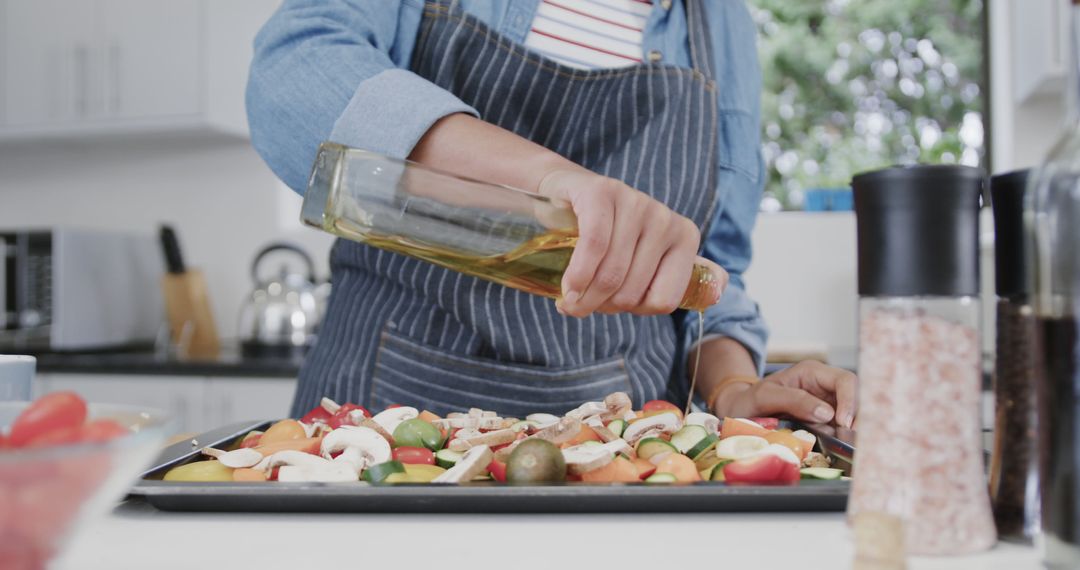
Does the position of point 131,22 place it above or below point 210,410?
above

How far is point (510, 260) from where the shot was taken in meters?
0.79

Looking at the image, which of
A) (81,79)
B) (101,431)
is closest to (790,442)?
(101,431)

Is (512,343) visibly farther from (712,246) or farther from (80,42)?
(80,42)

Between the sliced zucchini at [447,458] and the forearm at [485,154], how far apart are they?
216mm

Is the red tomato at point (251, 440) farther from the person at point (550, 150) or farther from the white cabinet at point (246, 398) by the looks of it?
the white cabinet at point (246, 398)

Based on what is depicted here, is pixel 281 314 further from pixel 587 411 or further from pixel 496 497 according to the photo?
pixel 496 497

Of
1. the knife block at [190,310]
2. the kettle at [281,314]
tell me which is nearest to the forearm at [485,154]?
the kettle at [281,314]

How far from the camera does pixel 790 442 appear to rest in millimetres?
743

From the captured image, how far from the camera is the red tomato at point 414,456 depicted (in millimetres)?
720

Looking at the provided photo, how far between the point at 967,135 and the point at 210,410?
2.20 m

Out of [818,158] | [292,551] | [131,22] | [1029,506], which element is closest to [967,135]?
[818,158]

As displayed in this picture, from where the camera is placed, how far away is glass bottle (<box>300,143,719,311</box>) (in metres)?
0.71

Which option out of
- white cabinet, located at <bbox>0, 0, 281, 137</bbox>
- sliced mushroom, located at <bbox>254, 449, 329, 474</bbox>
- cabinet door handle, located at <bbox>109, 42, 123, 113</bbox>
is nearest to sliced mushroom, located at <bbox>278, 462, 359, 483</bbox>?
sliced mushroom, located at <bbox>254, 449, 329, 474</bbox>

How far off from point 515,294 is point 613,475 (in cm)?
60
